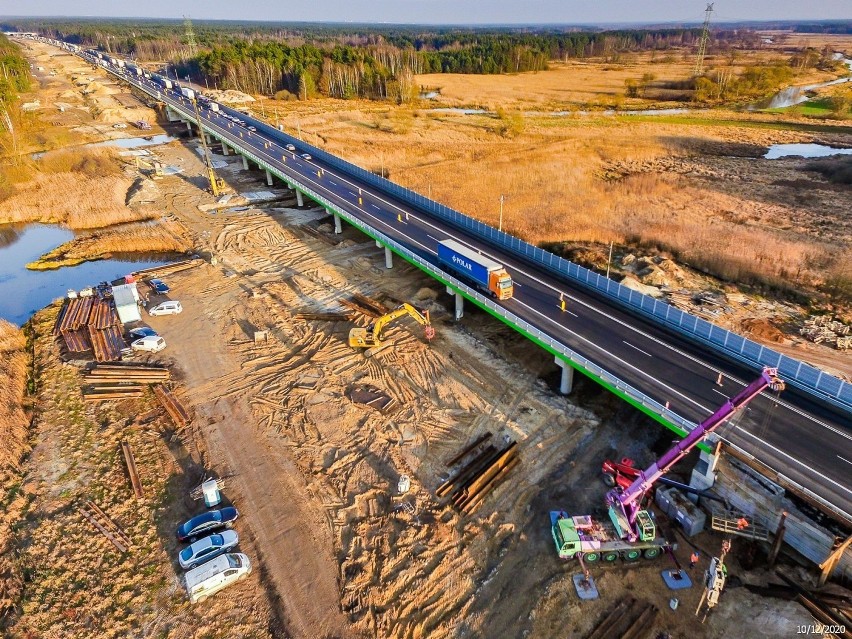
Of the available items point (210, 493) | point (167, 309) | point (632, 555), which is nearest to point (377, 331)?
point (210, 493)

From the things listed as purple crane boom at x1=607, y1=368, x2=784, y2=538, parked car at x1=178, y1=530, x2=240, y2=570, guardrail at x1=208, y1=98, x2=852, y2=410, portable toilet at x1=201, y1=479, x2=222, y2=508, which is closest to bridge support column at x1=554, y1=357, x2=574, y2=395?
guardrail at x1=208, y1=98, x2=852, y2=410

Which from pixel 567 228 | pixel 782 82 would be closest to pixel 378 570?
pixel 567 228

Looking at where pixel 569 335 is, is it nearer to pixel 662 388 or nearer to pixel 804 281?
pixel 662 388

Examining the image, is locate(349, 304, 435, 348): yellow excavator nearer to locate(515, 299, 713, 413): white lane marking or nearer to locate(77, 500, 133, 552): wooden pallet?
locate(515, 299, 713, 413): white lane marking

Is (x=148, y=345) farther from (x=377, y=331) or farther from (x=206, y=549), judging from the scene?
(x=206, y=549)

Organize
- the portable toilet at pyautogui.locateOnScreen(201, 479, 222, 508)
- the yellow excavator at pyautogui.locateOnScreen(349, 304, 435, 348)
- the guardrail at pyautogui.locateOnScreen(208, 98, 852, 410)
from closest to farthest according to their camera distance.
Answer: the portable toilet at pyautogui.locateOnScreen(201, 479, 222, 508)
the guardrail at pyautogui.locateOnScreen(208, 98, 852, 410)
the yellow excavator at pyautogui.locateOnScreen(349, 304, 435, 348)
